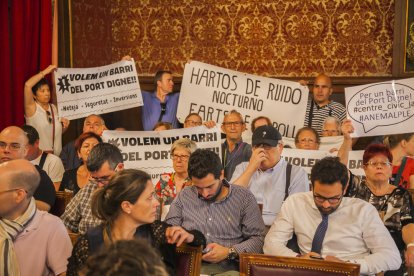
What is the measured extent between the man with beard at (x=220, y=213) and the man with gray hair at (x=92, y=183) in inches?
18.3

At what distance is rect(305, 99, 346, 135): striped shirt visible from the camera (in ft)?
22.8

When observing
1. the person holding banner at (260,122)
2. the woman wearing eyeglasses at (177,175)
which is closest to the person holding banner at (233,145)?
the person holding banner at (260,122)

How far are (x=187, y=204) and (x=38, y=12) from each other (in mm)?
4776

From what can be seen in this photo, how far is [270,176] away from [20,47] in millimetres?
4338

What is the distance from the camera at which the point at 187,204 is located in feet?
Answer: 13.2

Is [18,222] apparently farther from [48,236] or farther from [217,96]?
[217,96]

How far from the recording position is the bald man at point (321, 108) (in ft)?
22.9

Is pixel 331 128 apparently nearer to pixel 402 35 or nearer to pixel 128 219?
pixel 402 35

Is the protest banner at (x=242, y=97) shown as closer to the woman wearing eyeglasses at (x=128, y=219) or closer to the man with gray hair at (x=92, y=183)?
the man with gray hair at (x=92, y=183)

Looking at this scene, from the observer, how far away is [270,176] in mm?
4660

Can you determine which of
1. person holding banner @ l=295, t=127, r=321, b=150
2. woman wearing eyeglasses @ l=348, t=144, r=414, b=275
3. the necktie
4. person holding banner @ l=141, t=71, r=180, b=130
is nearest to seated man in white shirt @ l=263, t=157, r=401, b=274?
the necktie

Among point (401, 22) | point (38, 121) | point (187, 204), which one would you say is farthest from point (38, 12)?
point (187, 204)

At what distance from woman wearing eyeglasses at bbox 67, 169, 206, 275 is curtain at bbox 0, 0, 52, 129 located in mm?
5236

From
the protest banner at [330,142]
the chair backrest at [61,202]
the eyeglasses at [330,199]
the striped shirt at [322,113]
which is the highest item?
the striped shirt at [322,113]
